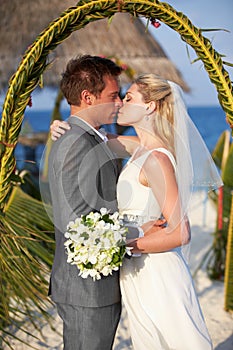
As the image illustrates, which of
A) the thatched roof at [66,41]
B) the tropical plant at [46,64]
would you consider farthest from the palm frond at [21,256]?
the thatched roof at [66,41]

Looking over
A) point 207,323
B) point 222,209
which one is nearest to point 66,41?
point 222,209

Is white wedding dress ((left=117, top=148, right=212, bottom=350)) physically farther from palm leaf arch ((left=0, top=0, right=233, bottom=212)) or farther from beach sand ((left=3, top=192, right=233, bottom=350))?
beach sand ((left=3, top=192, right=233, bottom=350))

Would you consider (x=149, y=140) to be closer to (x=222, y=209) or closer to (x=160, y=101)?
(x=160, y=101)

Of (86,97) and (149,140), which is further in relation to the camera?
(149,140)

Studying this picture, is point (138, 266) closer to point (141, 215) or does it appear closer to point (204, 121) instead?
point (141, 215)

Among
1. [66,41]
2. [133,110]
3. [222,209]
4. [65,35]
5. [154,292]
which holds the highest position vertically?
[66,41]

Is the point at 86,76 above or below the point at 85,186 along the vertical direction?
above

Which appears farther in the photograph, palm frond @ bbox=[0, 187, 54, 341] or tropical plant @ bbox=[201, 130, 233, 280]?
tropical plant @ bbox=[201, 130, 233, 280]

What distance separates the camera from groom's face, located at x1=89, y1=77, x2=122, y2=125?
236 cm

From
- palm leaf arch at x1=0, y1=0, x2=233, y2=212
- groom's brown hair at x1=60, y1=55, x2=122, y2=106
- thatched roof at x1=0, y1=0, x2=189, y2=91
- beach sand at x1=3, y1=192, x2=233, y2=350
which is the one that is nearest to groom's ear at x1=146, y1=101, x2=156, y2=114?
groom's brown hair at x1=60, y1=55, x2=122, y2=106

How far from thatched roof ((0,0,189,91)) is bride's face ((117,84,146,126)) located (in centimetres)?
542

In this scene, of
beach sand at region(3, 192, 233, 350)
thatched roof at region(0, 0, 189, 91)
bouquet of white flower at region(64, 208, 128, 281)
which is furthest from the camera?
thatched roof at region(0, 0, 189, 91)

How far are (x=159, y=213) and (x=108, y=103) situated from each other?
574 mm

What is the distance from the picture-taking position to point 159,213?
2434mm
